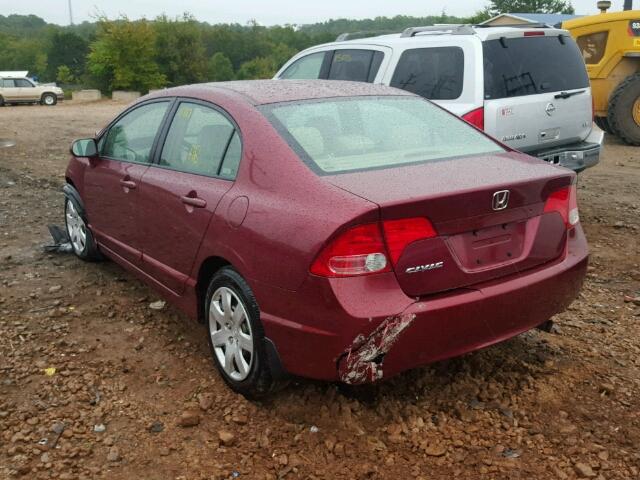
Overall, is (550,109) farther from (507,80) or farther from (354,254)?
(354,254)

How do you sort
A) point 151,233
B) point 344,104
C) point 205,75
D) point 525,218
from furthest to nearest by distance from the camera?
point 205,75 < point 151,233 < point 344,104 < point 525,218

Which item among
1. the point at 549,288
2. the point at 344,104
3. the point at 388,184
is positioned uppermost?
the point at 344,104

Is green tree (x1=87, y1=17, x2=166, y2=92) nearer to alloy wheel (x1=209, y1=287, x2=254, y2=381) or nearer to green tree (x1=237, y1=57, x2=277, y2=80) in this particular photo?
green tree (x1=237, y1=57, x2=277, y2=80)

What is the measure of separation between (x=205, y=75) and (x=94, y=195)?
4399 centimetres

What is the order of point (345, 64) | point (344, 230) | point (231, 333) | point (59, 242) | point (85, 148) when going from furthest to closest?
point (345, 64) < point (59, 242) < point (85, 148) < point (231, 333) < point (344, 230)

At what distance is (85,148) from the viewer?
4.64m

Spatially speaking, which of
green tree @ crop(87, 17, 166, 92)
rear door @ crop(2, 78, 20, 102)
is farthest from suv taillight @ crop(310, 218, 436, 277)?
green tree @ crop(87, 17, 166, 92)

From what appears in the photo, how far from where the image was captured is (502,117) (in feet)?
18.6

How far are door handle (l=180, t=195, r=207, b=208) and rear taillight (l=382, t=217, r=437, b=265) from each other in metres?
1.11

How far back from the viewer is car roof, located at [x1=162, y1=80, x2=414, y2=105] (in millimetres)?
3525

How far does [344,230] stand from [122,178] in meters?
2.22

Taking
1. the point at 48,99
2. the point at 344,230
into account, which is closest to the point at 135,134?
the point at 344,230

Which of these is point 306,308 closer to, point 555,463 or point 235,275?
point 235,275

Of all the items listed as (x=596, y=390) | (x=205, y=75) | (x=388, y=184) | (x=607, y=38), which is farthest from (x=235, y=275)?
(x=205, y=75)
